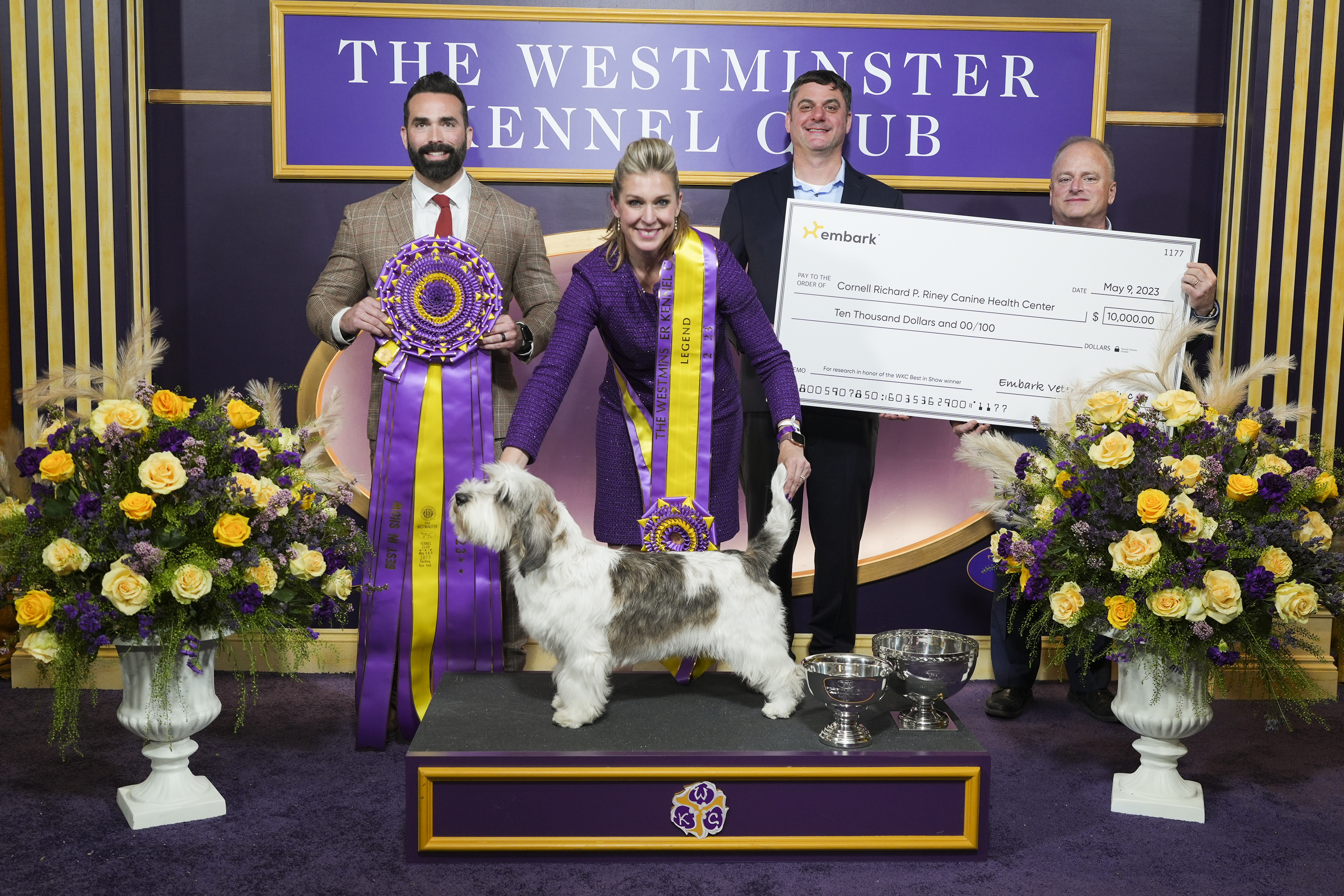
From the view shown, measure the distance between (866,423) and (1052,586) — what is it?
3.53 feet

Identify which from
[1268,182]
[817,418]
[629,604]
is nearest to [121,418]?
[629,604]

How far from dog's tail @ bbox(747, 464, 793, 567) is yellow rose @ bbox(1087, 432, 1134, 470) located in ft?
2.42

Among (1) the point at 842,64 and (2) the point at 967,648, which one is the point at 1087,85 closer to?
(1) the point at 842,64

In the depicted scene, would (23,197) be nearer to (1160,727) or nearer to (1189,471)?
(1189,471)

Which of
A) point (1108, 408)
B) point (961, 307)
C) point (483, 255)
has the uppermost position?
point (483, 255)

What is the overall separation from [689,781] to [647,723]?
0.76 feet

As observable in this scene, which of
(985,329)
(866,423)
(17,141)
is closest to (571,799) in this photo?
(866,423)

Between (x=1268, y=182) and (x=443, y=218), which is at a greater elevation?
(x=1268, y=182)

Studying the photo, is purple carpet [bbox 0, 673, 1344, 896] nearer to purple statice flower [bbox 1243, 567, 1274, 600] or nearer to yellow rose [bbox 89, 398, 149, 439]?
purple statice flower [bbox 1243, 567, 1274, 600]

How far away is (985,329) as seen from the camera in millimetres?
3492

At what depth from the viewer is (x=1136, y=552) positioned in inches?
97.9

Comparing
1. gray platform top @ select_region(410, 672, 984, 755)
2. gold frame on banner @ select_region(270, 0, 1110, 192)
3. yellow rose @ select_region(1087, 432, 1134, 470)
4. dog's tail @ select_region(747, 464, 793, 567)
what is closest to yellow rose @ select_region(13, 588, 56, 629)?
gray platform top @ select_region(410, 672, 984, 755)

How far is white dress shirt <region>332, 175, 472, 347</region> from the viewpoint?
3.27 metres

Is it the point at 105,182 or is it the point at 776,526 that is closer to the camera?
the point at 776,526
